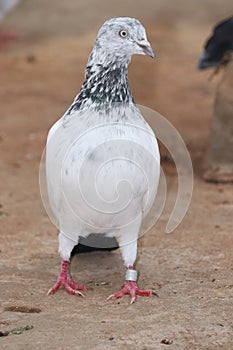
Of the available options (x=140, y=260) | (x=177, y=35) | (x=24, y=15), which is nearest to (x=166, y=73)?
(x=177, y=35)

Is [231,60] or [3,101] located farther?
[3,101]

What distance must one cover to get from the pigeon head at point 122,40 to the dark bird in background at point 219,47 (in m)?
4.03

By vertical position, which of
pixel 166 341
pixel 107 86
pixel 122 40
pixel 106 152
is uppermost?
pixel 122 40

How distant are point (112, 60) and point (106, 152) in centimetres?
54

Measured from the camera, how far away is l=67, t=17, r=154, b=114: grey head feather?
4.34 m

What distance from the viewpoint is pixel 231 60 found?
321 inches

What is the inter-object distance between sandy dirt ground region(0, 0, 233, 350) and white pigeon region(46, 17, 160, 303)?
1.32 feet

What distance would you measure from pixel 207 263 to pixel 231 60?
3.26m

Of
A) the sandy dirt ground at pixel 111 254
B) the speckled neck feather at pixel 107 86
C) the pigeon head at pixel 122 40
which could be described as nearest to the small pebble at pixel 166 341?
the sandy dirt ground at pixel 111 254

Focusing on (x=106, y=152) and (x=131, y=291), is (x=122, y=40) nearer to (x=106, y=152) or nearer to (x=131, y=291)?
(x=106, y=152)

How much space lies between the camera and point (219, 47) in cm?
846

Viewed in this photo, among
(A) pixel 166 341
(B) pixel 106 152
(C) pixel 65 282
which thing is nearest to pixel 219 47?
(C) pixel 65 282

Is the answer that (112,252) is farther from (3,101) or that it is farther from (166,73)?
(166,73)

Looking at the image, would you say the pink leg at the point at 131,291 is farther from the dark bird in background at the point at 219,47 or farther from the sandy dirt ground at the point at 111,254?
the dark bird in background at the point at 219,47
